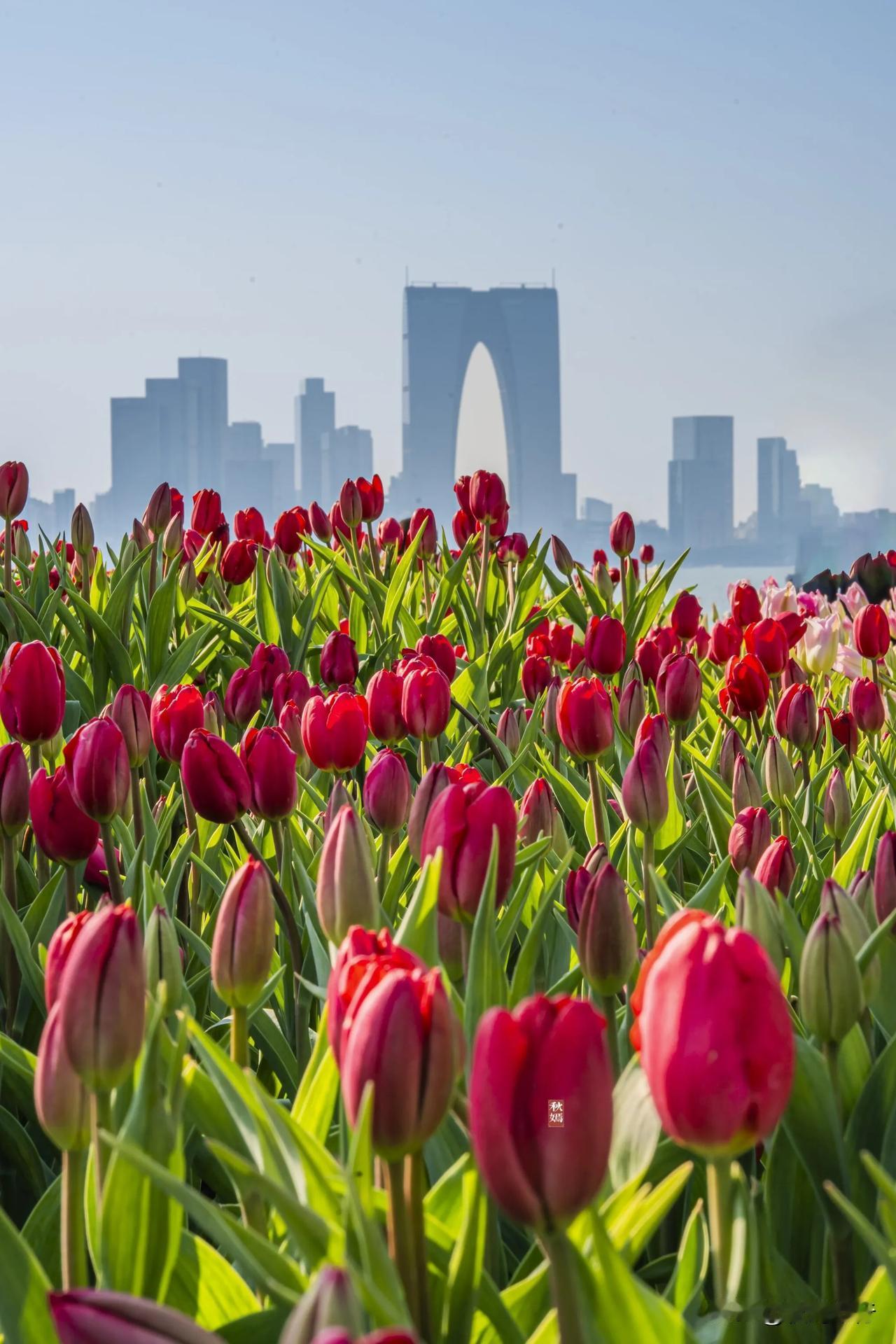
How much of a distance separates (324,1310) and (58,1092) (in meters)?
0.28

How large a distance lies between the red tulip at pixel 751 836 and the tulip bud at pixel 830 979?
437mm

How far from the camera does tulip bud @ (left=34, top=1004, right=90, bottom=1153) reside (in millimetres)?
575

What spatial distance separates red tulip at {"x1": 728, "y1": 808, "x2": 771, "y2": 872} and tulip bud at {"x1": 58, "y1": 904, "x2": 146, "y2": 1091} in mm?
693

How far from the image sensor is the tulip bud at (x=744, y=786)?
1369 millimetres

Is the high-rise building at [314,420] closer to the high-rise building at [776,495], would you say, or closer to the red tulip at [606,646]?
the high-rise building at [776,495]

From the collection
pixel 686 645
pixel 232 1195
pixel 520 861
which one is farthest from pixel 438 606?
pixel 232 1195

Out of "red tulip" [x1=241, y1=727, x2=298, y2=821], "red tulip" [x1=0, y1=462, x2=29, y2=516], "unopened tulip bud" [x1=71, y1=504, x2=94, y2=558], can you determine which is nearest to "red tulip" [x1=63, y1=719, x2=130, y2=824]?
"red tulip" [x1=241, y1=727, x2=298, y2=821]

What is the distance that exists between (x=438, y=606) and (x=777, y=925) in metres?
2.22

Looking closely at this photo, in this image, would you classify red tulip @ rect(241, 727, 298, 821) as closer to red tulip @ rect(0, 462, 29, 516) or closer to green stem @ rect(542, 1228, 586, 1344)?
green stem @ rect(542, 1228, 586, 1344)

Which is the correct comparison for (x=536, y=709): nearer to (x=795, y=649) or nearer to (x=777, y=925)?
(x=777, y=925)

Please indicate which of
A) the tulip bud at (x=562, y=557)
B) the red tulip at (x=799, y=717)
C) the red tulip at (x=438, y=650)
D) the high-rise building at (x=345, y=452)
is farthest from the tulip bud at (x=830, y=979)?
the high-rise building at (x=345, y=452)

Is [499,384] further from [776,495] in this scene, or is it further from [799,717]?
[799,717]

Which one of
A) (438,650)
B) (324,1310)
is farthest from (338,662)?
(324,1310)

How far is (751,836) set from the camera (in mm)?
1140
